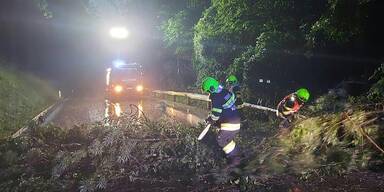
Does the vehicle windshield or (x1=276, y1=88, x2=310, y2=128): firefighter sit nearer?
(x1=276, y1=88, x2=310, y2=128): firefighter

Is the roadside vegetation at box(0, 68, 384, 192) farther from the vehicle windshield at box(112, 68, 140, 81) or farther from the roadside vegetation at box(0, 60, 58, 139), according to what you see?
the vehicle windshield at box(112, 68, 140, 81)

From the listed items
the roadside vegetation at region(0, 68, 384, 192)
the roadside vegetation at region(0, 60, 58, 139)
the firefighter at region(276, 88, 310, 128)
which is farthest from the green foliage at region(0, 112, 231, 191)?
the roadside vegetation at region(0, 60, 58, 139)

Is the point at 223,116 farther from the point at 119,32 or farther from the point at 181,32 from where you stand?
the point at 119,32

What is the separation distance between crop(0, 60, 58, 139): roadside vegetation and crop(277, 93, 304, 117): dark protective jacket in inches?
308

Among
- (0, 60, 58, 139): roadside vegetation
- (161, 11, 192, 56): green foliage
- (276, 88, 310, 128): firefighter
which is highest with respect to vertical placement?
(161, 11, 192, 56): green foliage

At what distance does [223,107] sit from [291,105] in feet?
7.93

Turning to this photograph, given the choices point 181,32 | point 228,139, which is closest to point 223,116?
point 228,139

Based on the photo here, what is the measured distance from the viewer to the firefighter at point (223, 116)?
7.77 m

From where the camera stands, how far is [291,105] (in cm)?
962

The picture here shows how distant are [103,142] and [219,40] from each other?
44.3ft

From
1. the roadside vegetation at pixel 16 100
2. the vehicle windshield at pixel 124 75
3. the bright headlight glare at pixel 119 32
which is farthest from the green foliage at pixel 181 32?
the roadside vegetation at pixel 16 100

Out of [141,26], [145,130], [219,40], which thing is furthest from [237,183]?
[141,26]

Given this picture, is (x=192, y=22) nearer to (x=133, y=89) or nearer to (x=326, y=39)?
(x=133, y=89)

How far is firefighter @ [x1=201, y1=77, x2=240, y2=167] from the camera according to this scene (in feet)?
25.5
